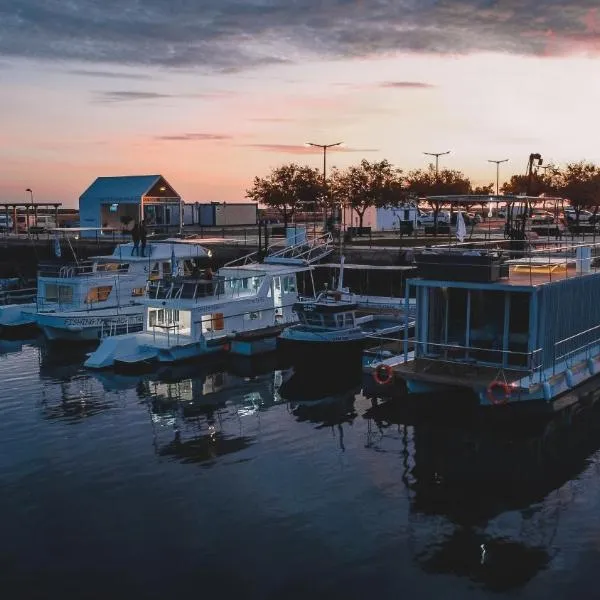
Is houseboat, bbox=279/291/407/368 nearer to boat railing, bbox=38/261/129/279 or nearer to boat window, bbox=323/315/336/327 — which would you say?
boat window, bbox=323/315/336/327

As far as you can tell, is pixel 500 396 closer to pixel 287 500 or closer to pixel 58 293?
pixel 287 500

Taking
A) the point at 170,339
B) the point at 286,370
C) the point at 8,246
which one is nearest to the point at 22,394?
the point at 170,339

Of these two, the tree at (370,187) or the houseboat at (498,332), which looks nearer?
the houseboat at (498,332)

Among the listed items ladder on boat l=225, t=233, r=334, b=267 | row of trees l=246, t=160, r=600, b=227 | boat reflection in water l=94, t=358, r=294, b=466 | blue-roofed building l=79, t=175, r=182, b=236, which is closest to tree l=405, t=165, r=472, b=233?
row of trees l=246, t=160, r=600, b=227

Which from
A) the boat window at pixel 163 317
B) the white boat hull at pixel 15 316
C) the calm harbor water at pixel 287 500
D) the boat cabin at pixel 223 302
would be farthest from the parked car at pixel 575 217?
the calm harbor water at pixel 287 500

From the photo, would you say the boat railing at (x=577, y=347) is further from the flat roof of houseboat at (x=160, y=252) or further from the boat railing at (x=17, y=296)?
the boat railing at (x=17, y=296)

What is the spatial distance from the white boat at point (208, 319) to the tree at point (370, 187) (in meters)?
33.6

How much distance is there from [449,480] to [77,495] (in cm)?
873

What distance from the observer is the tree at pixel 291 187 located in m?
75.2

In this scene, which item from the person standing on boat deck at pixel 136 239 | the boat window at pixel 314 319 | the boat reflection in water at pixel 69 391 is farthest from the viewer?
the person standing on boat deck at pixel 136 239

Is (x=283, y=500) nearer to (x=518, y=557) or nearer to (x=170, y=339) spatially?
(x=518, y=557)

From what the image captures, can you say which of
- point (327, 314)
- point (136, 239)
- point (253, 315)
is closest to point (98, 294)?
point (136, 239)

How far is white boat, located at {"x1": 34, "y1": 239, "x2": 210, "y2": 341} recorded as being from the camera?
36781mm

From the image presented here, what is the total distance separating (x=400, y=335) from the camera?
31.2 meters
